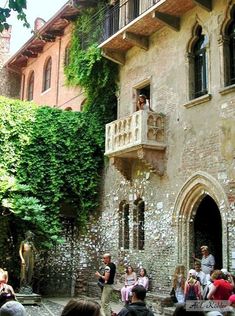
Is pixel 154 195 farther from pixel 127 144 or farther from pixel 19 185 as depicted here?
pixel 19 185

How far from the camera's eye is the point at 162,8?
47.5 feet

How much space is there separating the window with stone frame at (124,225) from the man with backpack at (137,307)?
10.6 metres

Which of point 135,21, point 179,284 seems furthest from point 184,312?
point 135,21

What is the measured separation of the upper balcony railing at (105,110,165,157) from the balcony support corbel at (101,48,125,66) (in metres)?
3.00

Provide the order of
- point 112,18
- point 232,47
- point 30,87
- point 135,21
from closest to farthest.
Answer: point 232,47, point 135,21, point 112,18, point 30,87

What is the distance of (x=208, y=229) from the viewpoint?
47.4ft

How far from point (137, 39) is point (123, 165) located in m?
4.29

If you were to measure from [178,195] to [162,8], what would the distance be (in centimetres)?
567

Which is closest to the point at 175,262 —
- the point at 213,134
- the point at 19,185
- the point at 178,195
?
the point at 178,195

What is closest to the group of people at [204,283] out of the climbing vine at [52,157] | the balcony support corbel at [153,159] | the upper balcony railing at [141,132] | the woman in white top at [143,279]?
the woman in white top at [143,279]

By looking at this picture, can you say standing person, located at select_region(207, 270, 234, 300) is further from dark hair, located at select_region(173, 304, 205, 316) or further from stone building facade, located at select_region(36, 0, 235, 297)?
dark hair, located at select_region(173, 304, 205, 316)

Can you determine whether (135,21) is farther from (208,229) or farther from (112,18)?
(208,229)

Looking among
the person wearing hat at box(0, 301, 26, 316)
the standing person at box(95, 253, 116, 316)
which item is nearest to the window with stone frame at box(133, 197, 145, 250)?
the standing person at box(95, 253, 116, 316)

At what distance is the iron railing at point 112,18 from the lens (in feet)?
56.9
